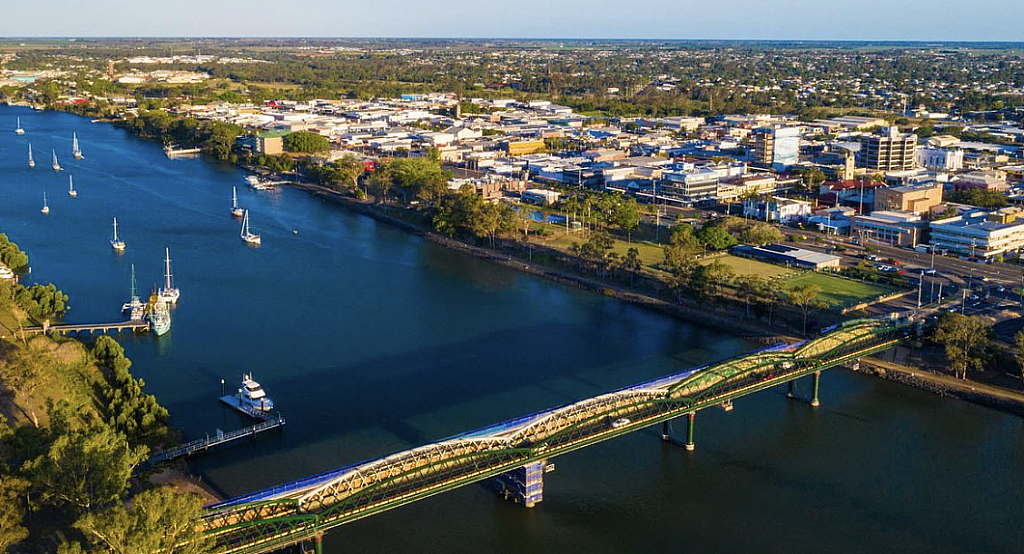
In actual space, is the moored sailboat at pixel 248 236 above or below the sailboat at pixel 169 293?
above

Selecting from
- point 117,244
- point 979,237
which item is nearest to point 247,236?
point 117,244

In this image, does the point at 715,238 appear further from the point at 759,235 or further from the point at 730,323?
the point at 730,323

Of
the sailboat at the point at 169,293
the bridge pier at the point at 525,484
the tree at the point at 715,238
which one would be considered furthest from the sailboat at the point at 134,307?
the tree at the point at 715,238

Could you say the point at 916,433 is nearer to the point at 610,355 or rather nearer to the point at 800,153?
the point at 610,355

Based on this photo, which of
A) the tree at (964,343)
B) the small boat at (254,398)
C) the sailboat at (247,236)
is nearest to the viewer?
the small boat at (254,398)

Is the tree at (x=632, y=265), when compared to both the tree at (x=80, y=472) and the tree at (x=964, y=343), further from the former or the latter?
the tree at (x=80, y=472)
